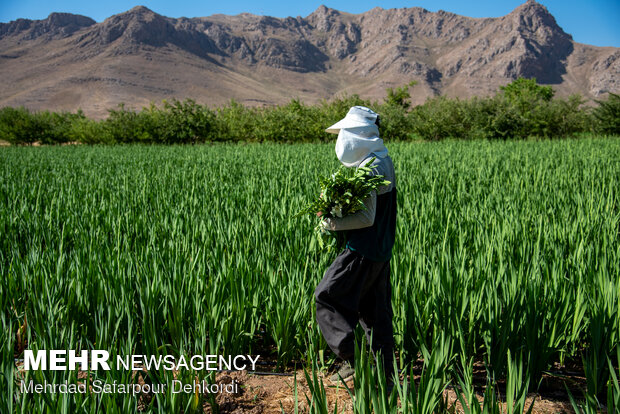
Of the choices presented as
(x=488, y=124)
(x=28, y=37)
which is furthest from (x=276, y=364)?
(x=28, y=37)

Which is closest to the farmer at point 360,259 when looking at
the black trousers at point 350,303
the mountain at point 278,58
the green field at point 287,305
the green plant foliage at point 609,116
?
the black trousers at point 350,303

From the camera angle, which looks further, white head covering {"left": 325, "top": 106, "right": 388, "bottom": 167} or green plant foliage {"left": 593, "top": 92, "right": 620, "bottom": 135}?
green plant foliage {"left": 593, "top": 92, "right": 620, "bottom": 135}

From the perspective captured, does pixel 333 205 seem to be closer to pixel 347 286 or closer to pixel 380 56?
pixel 347 286

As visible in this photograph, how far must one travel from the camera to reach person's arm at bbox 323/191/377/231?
1910 millimetres

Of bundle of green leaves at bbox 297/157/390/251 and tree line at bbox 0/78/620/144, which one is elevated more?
tree line at bbox 0/78/620/144

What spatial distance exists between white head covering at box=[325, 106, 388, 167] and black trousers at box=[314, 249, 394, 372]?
428 mm

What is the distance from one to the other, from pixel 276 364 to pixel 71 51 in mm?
129189

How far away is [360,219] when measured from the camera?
1.92 metres

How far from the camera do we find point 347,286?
6.53ft

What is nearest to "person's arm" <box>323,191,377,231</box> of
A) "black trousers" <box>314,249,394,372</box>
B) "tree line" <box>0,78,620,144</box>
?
"black trousers" <box>314,249,394,372</box>

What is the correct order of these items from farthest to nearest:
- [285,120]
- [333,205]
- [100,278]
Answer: [285,120]
[100,278]
[333,205]

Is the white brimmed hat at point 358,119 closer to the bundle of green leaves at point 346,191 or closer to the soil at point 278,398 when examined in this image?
the bundle of green leaves at point 346,191

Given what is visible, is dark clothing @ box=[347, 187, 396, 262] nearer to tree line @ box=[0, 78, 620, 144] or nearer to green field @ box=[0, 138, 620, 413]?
green field @ box=[0, 138, 620, 413]

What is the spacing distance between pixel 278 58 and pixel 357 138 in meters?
153
